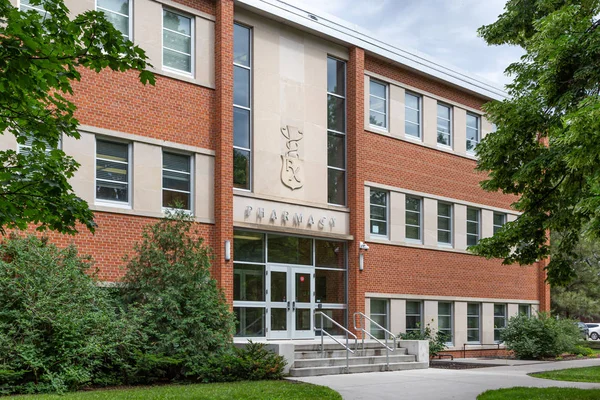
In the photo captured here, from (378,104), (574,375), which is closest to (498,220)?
(378,104)

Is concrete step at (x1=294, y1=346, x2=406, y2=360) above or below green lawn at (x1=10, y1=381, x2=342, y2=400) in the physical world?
below

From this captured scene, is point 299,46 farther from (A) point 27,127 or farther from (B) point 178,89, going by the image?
(A) point 27,127

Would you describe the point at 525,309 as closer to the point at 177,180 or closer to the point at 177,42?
the point at 177,180

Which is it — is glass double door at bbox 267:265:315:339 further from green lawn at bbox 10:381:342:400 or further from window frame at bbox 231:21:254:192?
green lawn at bbox 10:381:342:400

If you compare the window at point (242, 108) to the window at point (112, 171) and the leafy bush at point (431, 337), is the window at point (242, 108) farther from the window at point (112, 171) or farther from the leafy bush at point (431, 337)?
the leafy bush at point (431, 337)

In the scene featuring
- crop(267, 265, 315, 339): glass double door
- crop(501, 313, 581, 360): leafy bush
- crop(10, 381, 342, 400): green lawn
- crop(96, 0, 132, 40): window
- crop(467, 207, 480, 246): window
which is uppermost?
crop(96, 0, 132, 40): window

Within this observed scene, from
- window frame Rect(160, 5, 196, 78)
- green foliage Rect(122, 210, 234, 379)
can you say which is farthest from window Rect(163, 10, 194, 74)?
green foliage Rect(122, 210, 234, 379)

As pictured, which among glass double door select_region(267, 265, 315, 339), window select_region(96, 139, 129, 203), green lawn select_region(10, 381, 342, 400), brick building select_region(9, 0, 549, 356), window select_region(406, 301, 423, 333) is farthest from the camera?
window select_region(406, 301, 423, 333)

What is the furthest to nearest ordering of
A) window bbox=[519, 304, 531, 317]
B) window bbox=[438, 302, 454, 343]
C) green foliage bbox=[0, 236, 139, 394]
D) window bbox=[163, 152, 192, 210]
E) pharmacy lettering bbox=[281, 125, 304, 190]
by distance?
window bbox=[519, 304, 531, 317] → window bbox=[438, 302, 454, 343] → pharmacy lettering bbox=[281, 125, 304, 190] → window bbox=[163, 152, 192, 210] → green foliage bbox=[0, 236, 139, 394]

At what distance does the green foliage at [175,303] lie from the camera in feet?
53.6

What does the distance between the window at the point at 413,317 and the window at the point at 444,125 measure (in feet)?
21.2

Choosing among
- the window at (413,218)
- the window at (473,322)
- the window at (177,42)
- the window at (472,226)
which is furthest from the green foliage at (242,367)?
the window at (472,226)

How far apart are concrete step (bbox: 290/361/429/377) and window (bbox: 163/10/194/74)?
8553 millimetres

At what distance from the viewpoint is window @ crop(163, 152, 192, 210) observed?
19.7 m
